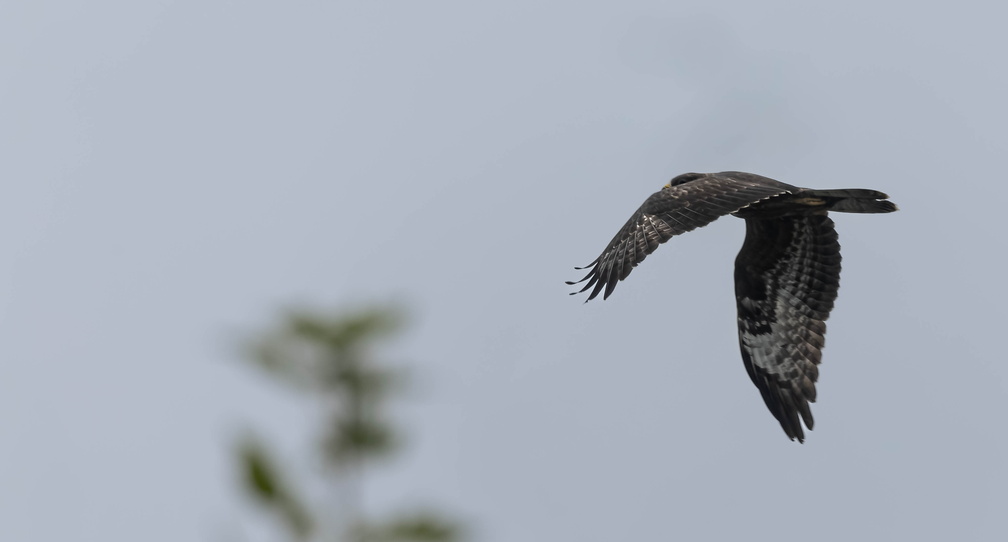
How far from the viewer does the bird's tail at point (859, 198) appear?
1479 centimetres

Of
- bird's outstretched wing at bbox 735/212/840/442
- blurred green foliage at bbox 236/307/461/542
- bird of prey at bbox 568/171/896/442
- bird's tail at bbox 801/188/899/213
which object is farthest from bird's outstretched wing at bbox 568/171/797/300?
blurred green foliage at bbox 236/307/461/542

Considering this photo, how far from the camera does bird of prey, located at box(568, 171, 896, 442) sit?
1483cm

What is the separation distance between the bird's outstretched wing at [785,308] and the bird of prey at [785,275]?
1 cm

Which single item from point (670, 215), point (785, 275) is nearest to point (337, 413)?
point (670, 215)

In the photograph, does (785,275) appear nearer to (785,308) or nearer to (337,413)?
(785,308)

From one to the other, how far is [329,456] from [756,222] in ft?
44.5

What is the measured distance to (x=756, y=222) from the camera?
16609 millimetres

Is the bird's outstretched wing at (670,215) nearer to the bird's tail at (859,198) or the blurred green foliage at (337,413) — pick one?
the bird's tail at (859,198)

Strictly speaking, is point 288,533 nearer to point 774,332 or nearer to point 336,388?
point 336,388

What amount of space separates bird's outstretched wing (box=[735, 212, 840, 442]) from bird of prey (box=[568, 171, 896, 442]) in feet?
0.04

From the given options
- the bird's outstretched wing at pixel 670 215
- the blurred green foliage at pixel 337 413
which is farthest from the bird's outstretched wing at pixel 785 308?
the blurred green foliage at pixel 337 413

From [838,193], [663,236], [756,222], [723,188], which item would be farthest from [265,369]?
[756,222]

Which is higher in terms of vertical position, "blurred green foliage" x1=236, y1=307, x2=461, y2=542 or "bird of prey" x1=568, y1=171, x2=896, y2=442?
"bird of prey" x1=568, y1=171, x2=896, y2=442

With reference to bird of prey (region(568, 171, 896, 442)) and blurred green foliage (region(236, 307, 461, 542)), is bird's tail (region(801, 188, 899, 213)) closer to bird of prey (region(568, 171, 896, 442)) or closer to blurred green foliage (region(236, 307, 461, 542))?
bird of prey (region(568, 171, 896, 442))
